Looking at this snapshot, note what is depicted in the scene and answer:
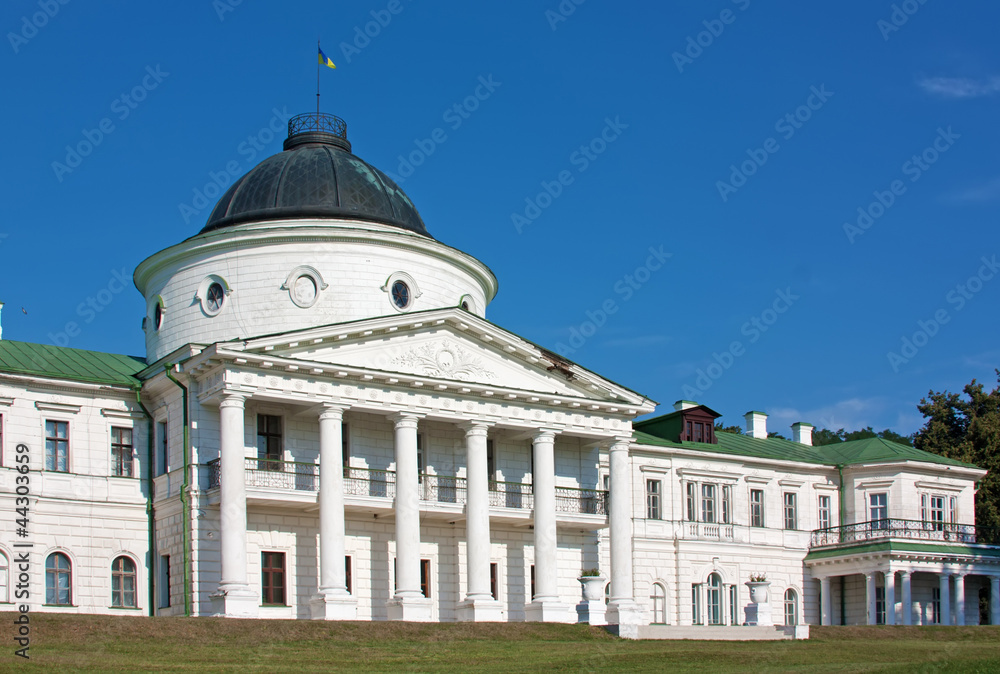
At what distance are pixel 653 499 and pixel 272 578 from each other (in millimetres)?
15155

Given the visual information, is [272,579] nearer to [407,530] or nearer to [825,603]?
[407,530]

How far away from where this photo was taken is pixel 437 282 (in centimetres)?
4175

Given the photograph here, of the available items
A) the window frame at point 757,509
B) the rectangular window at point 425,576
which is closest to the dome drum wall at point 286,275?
the rectangular window at point 425,576

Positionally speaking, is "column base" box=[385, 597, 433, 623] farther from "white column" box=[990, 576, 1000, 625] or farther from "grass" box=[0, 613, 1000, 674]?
"white column" box=[990, 576, 1000, 625]

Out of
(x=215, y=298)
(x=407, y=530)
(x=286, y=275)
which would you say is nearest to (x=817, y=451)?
(x=407, y=530)

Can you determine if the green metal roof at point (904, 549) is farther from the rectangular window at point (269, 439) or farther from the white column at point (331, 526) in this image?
the rectangular window at point (269, 439)

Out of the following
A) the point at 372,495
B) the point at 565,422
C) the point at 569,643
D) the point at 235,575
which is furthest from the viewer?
the point at 565,422

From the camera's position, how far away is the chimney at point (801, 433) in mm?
55000

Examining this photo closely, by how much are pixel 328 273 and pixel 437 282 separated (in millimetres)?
3626

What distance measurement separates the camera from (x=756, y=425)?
54250mm

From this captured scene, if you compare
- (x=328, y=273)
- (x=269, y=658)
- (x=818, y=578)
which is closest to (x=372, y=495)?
(x=328, y=273)

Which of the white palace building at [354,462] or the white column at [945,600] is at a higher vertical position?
the white palace building at [354,462]

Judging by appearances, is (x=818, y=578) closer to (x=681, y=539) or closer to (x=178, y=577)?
(x=681, y=539)

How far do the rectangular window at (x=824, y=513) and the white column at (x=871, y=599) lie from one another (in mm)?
3317
